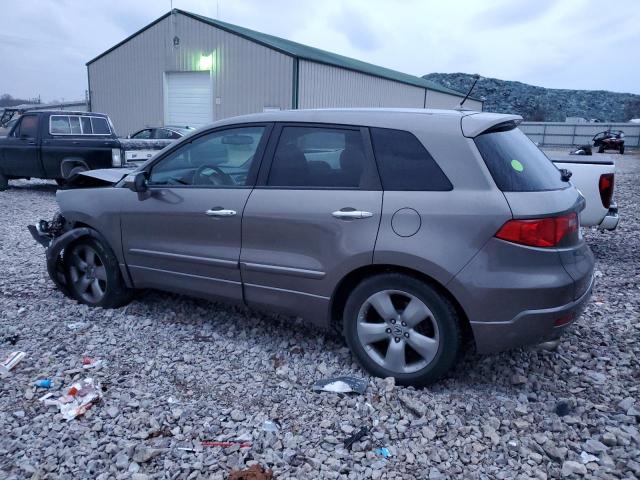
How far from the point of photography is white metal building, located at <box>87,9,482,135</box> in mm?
21688

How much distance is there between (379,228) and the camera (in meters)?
3.12

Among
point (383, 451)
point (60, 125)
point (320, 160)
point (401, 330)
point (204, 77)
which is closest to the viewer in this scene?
point (383, 451)

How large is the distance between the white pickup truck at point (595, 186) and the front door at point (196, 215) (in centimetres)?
391

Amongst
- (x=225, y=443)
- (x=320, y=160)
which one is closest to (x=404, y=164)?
(x=320, y=160)

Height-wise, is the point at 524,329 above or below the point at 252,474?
above

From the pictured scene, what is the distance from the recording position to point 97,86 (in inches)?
1071

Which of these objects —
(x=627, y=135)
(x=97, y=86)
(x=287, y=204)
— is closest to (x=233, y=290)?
(x=287, y=204)

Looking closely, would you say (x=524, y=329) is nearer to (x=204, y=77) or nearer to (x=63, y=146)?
(x=63, y=146)

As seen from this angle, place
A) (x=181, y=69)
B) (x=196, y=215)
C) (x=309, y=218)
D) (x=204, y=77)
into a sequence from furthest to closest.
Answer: (x=181, y=69) < (x=204, y=77) < (x=196, y=215) < (x=309, y=218)

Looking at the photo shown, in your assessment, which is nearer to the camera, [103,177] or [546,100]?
[103,177]

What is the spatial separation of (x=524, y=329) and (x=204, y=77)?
23.2 meters

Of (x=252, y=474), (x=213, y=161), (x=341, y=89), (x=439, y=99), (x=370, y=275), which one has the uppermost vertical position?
(x=439, y=99)

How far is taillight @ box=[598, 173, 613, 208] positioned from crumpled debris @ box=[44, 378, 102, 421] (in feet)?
18.4

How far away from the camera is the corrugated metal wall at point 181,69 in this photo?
71.3 feet
